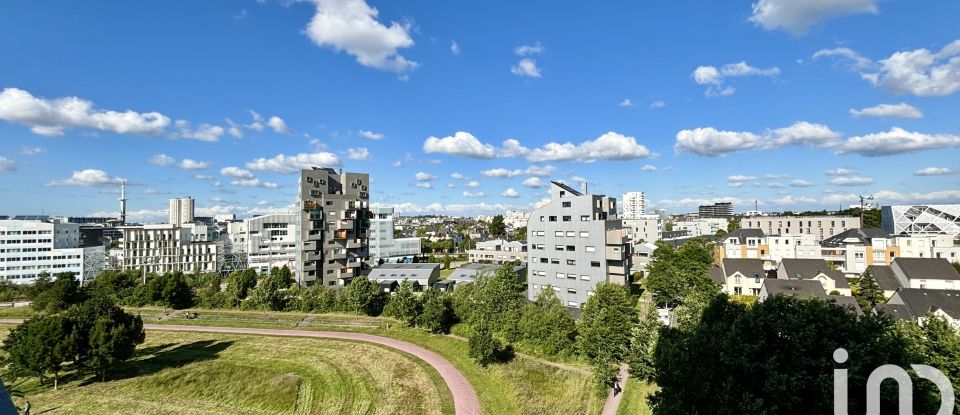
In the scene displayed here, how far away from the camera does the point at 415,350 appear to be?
130 ft

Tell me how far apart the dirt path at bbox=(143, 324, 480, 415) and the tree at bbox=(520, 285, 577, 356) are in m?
7.71

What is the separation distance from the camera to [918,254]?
6419cm

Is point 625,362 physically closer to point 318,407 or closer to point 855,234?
point 318,407

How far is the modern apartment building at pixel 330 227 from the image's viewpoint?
2625 inches

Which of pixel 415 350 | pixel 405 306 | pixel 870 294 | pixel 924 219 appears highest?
pixel 924 219

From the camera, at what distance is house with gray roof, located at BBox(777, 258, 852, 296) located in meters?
53.7

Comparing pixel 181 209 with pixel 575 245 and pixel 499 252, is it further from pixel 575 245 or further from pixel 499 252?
pixel 575 245

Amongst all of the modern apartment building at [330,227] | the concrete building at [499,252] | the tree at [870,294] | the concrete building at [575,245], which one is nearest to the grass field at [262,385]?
the concrete building at [575,245]

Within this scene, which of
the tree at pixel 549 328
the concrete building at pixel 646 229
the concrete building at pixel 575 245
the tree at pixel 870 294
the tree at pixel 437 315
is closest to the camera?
the tree at pixel 549 328

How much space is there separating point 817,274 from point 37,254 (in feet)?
452

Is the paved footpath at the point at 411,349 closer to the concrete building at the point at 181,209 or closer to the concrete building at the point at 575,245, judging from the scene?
the concrete building at the point at 575,245

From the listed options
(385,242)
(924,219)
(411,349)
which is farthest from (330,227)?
(924,219)

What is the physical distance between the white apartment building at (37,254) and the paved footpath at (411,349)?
110 feet

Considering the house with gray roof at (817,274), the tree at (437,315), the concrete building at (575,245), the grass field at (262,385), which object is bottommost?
the grass field at (262,385)
